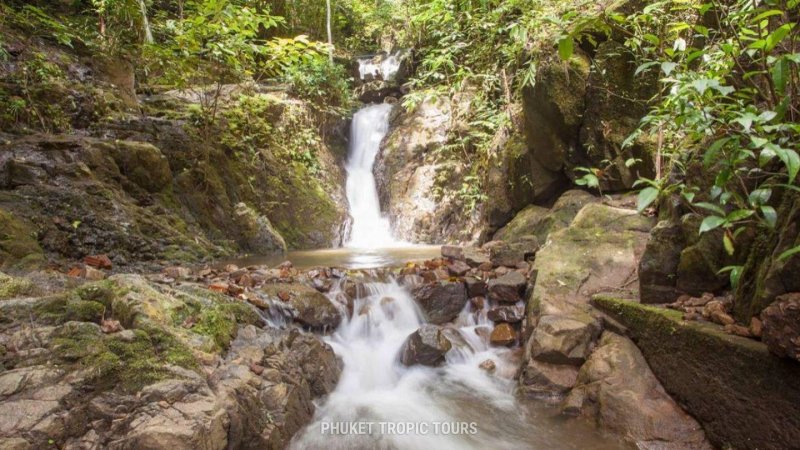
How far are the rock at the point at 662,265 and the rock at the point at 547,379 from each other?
1.03 meters

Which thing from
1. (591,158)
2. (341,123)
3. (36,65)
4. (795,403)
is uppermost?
(341,123)

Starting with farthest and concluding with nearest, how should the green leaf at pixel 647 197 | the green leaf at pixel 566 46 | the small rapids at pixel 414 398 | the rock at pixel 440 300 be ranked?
the rock at pixel 440 300, the small rapids at pixel 414 398, the green leaf at pixel 647 197, the green leaf at pixel 566 46

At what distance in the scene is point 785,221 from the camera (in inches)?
109

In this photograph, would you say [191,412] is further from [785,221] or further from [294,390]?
[785,221]

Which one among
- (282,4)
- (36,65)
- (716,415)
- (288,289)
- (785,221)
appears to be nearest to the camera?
(785,221)

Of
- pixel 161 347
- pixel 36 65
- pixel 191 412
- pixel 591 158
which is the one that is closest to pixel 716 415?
pixel 191 412

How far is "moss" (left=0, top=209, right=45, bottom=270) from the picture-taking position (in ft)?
13.8

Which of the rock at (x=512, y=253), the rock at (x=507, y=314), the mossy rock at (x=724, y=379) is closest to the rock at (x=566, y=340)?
the mossy rock at (x=724, y=379)

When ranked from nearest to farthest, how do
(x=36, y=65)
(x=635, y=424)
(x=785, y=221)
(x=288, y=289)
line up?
(x=785, y=221) < (x=635, y=424) < (x=288, y=289) < (x=36, y=65)

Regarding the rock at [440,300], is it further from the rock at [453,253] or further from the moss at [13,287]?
the moss at [13,287]

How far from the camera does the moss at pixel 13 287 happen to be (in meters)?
2.92

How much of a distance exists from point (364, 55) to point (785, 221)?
1774cm

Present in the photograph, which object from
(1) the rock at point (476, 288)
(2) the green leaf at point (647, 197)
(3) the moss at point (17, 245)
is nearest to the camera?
(2) the green leaf at point (647, 197)

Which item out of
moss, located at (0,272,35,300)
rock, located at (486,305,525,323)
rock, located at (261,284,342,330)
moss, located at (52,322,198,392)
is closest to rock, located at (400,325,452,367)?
rock, located at (486,305,525,323)
